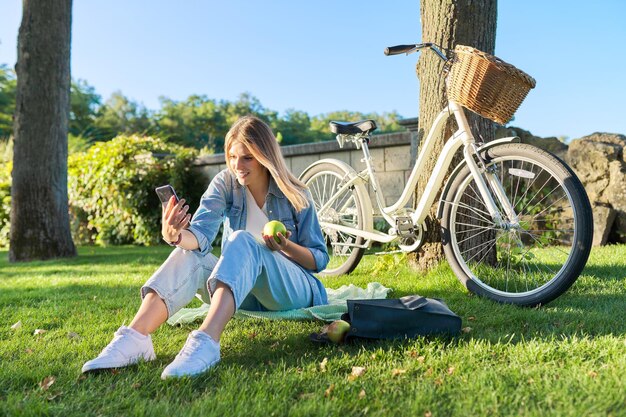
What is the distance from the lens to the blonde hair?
2473 millimetres

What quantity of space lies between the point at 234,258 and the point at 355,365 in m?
0.59

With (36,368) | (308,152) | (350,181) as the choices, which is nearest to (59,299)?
(36,368)

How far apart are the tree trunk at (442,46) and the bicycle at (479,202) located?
156 mm

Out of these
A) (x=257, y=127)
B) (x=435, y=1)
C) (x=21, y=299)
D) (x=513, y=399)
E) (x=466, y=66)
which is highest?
(x=435, y=1)

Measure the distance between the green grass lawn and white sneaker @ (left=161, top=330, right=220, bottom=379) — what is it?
0.03 meters

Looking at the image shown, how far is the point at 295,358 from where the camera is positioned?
85.6 inches

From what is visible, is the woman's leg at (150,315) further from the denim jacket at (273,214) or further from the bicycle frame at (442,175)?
the bicycle frame at (442,175)

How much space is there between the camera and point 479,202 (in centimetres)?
328

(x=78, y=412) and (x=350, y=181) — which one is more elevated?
(x=350, y=181)

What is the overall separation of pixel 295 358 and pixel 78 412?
0.79 m

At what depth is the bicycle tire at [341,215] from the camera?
3.91m

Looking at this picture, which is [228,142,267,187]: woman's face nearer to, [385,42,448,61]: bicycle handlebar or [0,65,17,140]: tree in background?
[385,42,448,61]: bicycle handlebar

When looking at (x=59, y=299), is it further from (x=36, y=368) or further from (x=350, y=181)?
(x=350, y=181)

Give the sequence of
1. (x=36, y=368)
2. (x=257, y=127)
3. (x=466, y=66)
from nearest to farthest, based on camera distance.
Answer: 1. (x=36, y=368)
2. (x=257, y=127)
3. (x=466, y=66)
